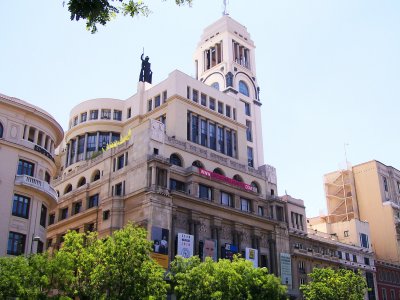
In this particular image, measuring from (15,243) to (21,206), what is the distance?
13.0 feet

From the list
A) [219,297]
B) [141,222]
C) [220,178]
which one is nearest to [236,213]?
[220,178]

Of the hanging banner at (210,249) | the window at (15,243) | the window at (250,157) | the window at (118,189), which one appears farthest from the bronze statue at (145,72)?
the window at (15,243)

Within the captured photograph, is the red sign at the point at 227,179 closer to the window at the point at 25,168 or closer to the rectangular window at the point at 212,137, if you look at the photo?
the rectangular window at the point at 212,137

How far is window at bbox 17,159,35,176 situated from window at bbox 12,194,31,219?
272 centimetres

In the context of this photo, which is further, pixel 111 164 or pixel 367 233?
pixel 367 233

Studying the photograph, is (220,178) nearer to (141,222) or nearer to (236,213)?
(236,213)

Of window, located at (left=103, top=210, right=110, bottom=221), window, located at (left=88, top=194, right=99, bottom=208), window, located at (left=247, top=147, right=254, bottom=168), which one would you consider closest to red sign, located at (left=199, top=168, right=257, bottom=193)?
window, located at (left=247, top=147, right=254, bottom=168)

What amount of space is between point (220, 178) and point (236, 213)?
18.4ft

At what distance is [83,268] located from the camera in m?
39.4

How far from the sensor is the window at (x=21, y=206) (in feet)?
169

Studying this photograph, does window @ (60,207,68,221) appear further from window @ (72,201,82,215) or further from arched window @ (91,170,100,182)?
arched window @ (91,170,100,182)

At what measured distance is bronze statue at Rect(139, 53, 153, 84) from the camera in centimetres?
9388

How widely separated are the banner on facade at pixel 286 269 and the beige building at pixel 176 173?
1.08 meters

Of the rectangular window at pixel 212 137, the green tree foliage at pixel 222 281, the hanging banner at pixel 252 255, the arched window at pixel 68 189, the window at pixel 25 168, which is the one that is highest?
the rectangular window at pixel 212 137
